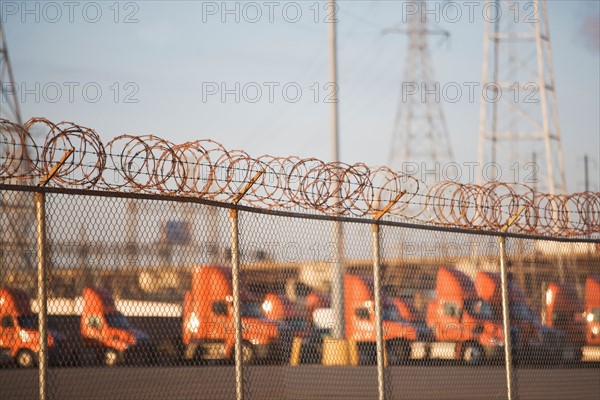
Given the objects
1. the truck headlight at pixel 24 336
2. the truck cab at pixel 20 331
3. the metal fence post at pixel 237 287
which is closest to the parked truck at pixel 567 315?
the metal fence post at pixel 237 287

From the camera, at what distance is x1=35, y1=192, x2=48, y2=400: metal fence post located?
695 centimetres

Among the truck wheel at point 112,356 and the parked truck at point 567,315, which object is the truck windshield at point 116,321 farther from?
the parked truck at point 567,315

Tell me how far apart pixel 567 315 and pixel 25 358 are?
871 centimetres

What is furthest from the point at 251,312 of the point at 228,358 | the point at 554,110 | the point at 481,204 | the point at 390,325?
the point at 554,110

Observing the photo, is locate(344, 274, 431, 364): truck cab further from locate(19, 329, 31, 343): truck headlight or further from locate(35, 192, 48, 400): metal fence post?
locate(35, 192, 48, 400): metal fence post

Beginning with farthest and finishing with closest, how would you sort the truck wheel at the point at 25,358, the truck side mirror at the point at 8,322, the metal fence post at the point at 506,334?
the truck wheel at the point at 25,358 < the truck side mirror at the point at 8,322 < the metal fence post at the point at 506,334

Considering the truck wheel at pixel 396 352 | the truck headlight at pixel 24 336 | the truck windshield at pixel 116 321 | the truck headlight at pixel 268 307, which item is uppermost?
the truck headlight at pixel 268 307

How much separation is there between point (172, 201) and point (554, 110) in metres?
32.2

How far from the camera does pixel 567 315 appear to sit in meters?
15.0

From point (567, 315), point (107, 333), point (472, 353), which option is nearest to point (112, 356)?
point (107, 333)

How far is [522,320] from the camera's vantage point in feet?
56.1

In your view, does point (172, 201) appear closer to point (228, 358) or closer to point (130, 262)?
point (130, 262)

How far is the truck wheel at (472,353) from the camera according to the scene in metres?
13.5

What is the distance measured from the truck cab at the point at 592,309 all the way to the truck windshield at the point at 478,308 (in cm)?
175
